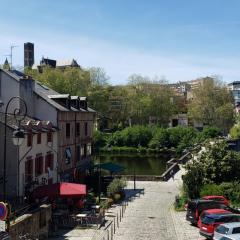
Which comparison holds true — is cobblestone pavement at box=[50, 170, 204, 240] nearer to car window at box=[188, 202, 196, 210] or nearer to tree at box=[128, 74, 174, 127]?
car window at box=[188, 202, 196, 210]

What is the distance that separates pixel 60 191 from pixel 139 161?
189 ft

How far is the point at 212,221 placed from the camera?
83.4 ft

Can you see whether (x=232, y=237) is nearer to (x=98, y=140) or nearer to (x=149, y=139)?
(x=149, y=139)

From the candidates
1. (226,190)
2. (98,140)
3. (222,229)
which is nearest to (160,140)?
(98,140)

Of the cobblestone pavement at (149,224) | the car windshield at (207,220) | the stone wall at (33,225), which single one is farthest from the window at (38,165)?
the car windshield at (207,220)

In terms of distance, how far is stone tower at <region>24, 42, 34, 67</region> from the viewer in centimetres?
16288

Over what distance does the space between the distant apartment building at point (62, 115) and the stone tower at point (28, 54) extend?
114 m

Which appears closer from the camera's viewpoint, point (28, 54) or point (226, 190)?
point (226, 190)

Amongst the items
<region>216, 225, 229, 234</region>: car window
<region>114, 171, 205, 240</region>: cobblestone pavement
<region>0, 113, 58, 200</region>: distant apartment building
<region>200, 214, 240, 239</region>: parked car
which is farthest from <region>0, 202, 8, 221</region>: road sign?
<region>0, 113, 58, 200</region>: distant apartment building

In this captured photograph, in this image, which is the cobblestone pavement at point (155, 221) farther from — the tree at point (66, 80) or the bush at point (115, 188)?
the tree at point (66, 80)

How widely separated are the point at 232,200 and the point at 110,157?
201 feet

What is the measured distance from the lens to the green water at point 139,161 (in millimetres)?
72188

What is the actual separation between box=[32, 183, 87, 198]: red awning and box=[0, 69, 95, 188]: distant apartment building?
11.2 m

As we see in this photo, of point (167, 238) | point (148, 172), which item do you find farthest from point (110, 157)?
point (167, 238)
